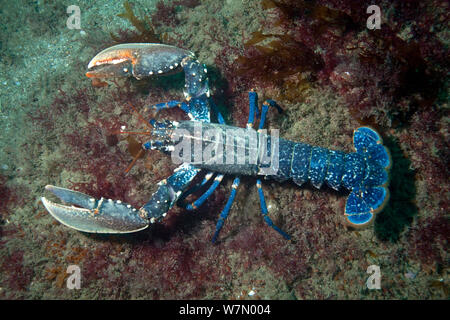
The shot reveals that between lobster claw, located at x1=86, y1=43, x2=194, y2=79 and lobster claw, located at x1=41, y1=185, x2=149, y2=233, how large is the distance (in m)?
2.09

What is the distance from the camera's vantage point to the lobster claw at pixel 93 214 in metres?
3.60

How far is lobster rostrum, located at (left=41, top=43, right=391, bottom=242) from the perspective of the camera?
3.91 metres

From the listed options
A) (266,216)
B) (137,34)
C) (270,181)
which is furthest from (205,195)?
(137,34)

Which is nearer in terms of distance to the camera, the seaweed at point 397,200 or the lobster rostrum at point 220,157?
the lobster rostrum at point 220,157

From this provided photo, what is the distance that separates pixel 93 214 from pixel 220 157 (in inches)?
84.6

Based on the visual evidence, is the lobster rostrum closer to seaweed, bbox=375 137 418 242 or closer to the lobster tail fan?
the lobster tail fan

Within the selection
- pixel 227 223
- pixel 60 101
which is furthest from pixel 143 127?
pixel 227 223

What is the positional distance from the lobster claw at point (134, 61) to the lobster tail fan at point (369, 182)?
3.48m

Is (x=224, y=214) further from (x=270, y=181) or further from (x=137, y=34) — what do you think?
(x=137, y=34)

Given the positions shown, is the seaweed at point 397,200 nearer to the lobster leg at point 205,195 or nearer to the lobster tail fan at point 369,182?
the lobster tail fan at point 369,182

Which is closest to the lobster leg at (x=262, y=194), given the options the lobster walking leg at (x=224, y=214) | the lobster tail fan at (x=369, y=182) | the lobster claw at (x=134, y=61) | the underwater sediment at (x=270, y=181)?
A: the underwater sediment at (x=270, y=181)

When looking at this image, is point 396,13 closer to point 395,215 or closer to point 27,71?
point 395,215

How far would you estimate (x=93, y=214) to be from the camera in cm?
365

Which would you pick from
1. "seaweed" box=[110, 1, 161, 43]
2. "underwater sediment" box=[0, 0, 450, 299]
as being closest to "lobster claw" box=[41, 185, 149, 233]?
"underwater sediment" box=[0, 0, 450, 299]
